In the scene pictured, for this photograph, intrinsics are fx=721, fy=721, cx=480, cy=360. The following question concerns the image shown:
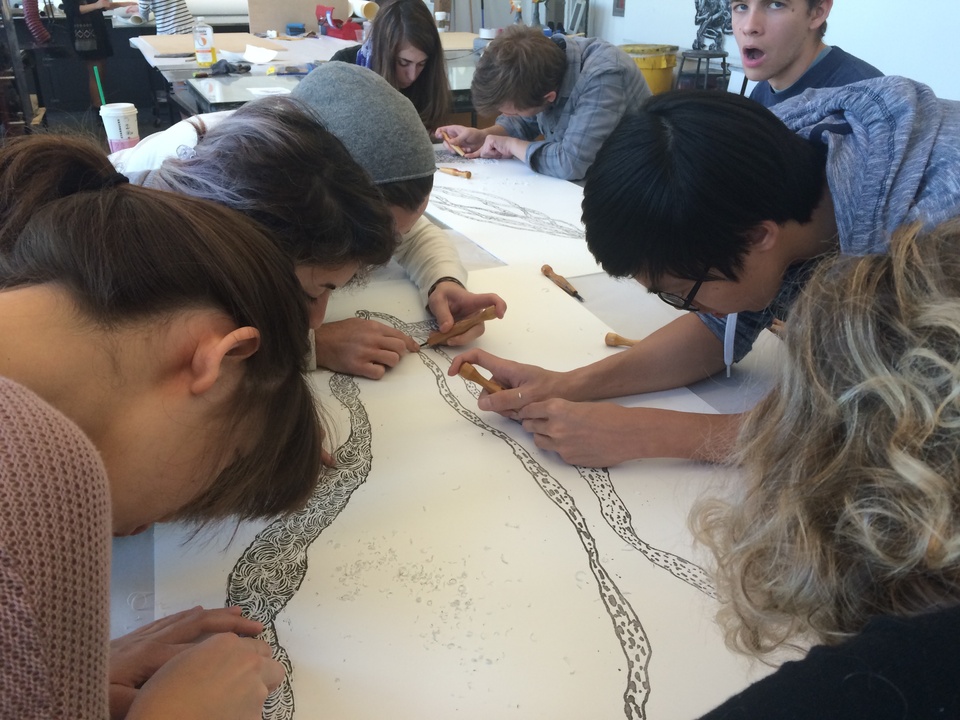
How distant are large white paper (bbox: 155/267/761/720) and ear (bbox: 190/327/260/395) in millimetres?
273

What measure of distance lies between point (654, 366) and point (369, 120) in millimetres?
619

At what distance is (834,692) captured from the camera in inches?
17.3

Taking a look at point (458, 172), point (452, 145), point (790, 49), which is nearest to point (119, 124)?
point (458, 172)

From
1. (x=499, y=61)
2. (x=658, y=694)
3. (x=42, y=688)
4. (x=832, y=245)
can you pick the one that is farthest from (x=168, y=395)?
(x=499, y=61)

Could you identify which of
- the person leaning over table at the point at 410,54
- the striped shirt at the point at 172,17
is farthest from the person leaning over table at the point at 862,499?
the striped shirt at the point at 172,17

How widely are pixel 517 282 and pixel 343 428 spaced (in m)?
0.62

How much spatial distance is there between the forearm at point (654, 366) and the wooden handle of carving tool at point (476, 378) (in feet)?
0.36

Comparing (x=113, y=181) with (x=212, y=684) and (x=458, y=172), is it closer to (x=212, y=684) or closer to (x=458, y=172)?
(x=212, y=684)

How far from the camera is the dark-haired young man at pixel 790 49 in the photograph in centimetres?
214

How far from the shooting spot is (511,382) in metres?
1.17

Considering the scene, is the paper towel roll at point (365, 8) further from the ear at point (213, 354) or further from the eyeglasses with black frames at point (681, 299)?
the ear at point (213, 354)

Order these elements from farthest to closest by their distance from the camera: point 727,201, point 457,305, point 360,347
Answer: point 457,305 < point 360,347 < point 727,201

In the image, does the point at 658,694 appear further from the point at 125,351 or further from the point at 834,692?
the point at 125,351

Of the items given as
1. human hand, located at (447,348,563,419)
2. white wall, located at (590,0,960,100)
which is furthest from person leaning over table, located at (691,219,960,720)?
white wall, located at (590,0,960,100)
